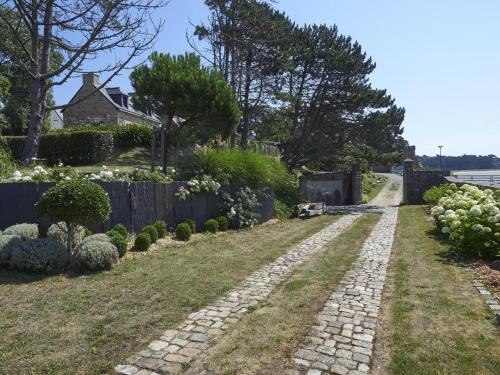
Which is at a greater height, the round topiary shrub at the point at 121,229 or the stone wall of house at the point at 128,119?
the stone wall of house at the point at 128,119

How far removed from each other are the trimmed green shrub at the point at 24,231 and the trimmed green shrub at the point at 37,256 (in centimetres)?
51

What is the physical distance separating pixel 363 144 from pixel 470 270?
60.1 ft

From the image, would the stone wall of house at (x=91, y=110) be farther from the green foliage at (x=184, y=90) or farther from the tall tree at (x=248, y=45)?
the green foliage at (x=184, y=90)

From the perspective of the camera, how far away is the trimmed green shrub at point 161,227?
949 cm

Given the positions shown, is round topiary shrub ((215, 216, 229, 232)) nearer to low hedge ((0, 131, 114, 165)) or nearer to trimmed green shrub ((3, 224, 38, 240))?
trimmed green shrub ((3, 224, 38, 240))

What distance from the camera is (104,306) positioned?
4.89 m

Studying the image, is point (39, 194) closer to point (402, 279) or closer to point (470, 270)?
point (402, 279)

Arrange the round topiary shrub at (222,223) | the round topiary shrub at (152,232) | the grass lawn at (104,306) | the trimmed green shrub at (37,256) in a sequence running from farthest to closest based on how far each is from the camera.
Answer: the round topiary shrub at (222,223), the round topiary shrub at (152,232), the trimmed green shrub at (37,256), the grass lawn at (104,306)

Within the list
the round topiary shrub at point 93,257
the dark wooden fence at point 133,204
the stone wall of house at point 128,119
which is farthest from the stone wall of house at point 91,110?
the round topiary shrub at point 93,257

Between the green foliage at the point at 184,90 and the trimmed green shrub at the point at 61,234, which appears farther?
the green foliage at the point at 184,90

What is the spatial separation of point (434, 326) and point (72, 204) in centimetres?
549

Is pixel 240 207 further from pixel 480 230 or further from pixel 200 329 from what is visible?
pixel 200 329

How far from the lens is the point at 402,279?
245 inches

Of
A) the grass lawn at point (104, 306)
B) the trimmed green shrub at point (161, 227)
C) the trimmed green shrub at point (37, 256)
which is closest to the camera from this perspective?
the grass lawn at point (104, 306)
